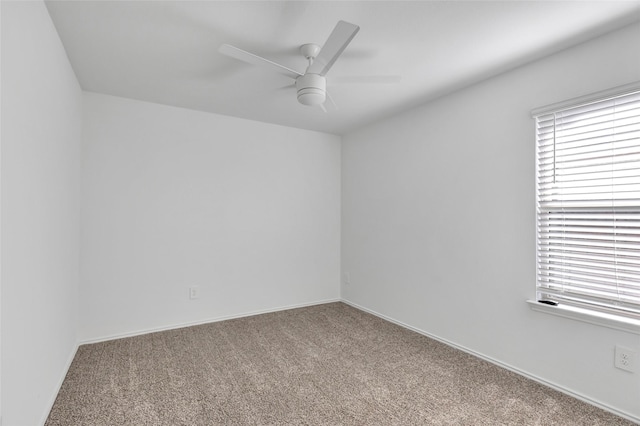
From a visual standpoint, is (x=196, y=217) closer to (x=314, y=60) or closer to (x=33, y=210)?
(x=33, y=210)

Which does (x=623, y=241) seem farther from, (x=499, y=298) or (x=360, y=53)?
(x=360, y=53)

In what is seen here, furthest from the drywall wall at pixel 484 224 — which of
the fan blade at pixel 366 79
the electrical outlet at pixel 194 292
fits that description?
the electrical outlet at pixel 194 292

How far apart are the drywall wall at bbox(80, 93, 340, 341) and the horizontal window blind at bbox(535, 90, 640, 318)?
A: 2609 mm

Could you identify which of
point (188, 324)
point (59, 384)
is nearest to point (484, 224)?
point (188, 324)

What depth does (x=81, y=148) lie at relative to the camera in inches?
113

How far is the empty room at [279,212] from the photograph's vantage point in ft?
5.82

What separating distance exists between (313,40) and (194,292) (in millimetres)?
2739

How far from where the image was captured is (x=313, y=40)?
2033mm

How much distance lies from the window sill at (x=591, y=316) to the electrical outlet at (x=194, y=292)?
3078 mm

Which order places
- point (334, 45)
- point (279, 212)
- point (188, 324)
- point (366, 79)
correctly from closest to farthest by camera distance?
point (334, 45) → point (366, 79) → point (188, 324) → point (279, 212)

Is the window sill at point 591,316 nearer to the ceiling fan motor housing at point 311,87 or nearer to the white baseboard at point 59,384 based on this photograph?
the ceiling fan motor housing at point 311,87

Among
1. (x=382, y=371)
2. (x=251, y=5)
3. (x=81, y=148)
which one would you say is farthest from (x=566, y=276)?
(x=81, y=148)

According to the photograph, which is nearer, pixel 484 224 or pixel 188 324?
pixel 484 224

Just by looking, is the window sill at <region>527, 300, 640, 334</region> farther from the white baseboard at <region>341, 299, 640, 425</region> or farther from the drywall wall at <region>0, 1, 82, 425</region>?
the drywall wall at <region>0, 1, 82, 425</region>
